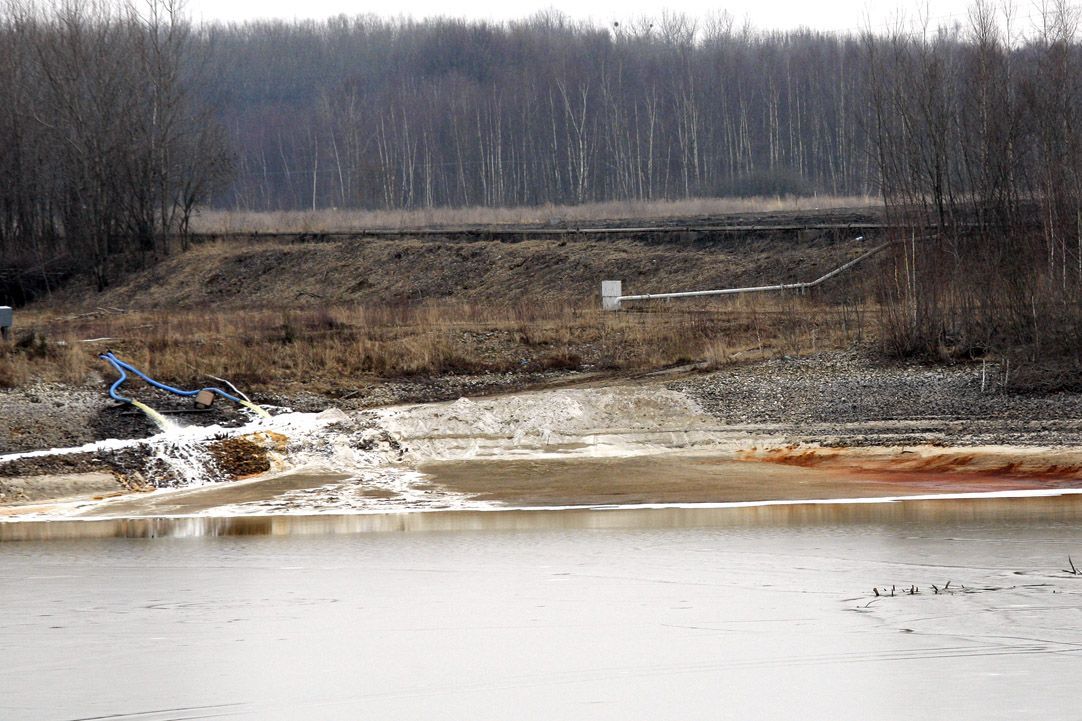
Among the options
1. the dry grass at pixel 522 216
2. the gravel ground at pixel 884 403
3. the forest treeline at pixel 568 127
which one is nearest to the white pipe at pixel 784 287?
the gravel ground at pixel 884 403

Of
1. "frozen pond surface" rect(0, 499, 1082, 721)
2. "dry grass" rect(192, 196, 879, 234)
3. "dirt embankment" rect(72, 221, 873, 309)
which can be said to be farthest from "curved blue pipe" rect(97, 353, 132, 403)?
"dry grass" rect(192, 196, 879, 234)

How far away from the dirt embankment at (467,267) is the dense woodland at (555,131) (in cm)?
383

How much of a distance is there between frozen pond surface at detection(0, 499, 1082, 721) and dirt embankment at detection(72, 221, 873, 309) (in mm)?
24840

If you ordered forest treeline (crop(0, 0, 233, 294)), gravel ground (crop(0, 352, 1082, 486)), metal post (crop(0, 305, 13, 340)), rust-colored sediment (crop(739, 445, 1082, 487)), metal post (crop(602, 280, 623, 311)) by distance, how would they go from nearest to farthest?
rust-colored sediment (crop(739, 445, 1082, 487))
gravel ground (crop(0, 352, 1082, 486))
metal post (crop(0, 305, 13, 340))
metal post (crop(602, 280, 623, 311))
forest treeline (crop(0, 0, 233, 294))

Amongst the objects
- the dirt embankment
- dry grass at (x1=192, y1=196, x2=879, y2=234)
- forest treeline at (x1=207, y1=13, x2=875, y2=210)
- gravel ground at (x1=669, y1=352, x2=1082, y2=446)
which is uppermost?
forest treeline at (x1=207, y1=13, x2=875, y2=210)

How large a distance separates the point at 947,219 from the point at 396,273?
970 inches

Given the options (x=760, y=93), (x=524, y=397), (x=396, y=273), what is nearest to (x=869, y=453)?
(x=524, y=397)

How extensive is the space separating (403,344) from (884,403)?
10.0 m

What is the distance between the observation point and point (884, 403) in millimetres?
20750

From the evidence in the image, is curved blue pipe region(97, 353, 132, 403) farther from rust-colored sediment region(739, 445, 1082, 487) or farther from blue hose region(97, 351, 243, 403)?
rust-colored sediment region(739, 445, 1082, 487)

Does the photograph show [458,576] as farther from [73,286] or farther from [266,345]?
[73,286]

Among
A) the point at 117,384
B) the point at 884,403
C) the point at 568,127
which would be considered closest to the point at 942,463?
the point at 884,403

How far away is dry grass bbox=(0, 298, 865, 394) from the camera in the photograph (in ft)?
77.1

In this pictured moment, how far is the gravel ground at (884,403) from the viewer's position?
1870cm
